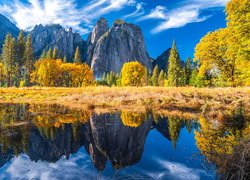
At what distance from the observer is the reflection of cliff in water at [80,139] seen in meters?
8.28

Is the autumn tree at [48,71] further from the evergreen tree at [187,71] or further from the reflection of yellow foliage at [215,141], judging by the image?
the reflection of yellow foliage at [215,141]

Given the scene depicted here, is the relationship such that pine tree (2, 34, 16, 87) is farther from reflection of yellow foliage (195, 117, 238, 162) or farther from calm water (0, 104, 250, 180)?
reflection of yellow foliage (195, 117, 238, 162)

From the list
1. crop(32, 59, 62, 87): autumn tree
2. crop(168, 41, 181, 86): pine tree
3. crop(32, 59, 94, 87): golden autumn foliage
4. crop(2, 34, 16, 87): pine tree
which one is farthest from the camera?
crop(168, 41, 181, 86): pine tree

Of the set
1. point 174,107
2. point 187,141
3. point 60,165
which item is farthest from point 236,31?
point 60,165

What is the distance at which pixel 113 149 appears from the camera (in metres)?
9.33

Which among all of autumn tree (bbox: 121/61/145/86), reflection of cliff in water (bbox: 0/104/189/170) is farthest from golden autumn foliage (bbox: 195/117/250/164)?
autumn tree (bbox: 121/61/145/86)

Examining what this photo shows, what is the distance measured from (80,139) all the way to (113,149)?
209cm

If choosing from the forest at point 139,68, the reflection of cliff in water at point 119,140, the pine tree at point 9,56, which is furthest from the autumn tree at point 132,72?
the reflection of cliff in water at point 119,140

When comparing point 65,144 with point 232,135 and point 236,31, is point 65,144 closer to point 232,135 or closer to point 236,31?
point 232,135

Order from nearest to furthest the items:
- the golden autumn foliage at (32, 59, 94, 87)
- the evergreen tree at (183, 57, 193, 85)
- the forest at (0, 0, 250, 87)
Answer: the forest at (0, 0, 250, 87) < the golden autumn foliage at (32, 59, 94, 87) < the evergreen tree at (183, 57, 193, 85)

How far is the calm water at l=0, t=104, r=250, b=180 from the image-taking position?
22.3ft

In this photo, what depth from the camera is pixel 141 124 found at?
47.9 ft

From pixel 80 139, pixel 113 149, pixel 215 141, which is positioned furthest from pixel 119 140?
pixel 215 141

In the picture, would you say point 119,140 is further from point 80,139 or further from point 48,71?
point 48,71
